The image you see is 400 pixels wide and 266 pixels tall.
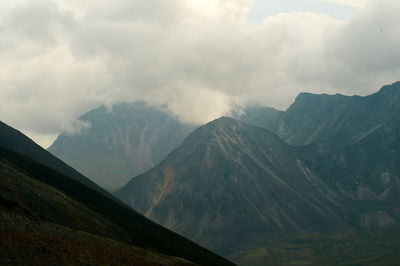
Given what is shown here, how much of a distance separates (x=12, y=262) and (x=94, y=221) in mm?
62967

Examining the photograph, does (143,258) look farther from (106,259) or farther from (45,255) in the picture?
(45,255)

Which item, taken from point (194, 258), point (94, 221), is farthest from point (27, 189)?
point (194, 258)

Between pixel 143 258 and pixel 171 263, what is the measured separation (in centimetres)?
668

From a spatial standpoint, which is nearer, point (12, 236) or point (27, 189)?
point (12, 236)

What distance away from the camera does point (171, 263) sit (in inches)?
3506

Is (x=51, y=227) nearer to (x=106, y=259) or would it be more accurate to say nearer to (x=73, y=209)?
(x=106, y=259)

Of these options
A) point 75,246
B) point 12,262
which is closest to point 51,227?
point 75,246

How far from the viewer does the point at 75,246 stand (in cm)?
7438

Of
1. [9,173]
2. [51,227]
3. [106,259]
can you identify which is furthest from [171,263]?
[9,173]

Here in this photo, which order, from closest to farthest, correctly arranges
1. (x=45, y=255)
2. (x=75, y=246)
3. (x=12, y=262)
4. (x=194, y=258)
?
(x=12, y=262) < (x=45, y=255) < (x=75, y=246) < (x=194, y=258)

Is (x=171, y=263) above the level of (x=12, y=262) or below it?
above

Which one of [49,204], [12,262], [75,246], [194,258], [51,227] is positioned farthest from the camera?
[194,258]

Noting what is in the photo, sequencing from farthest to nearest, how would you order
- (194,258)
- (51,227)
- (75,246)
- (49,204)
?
(194,258), (49,204), (51,227), (75,246)

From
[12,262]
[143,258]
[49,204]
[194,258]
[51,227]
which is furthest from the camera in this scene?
[194,258]
